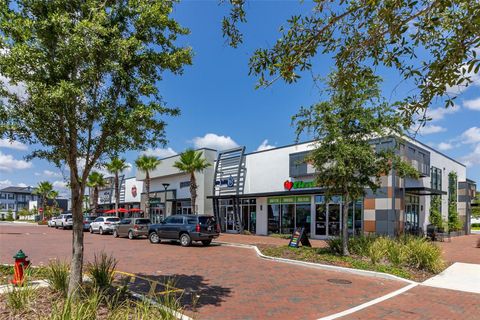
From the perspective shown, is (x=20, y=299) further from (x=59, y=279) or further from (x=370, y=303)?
(x=370, y=303)

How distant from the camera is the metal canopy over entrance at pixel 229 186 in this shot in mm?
31172

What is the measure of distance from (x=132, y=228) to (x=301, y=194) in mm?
12428

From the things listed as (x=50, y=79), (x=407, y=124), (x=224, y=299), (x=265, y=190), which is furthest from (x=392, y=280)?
(x=265, y=190)

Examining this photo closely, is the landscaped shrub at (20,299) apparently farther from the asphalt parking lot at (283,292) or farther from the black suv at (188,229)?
the black suv at (188,229)

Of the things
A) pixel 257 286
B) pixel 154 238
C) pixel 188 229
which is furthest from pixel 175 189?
pixel 257 286

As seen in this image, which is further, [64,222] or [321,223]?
[64,222]

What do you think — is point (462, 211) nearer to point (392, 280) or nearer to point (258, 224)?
point (258, 224)

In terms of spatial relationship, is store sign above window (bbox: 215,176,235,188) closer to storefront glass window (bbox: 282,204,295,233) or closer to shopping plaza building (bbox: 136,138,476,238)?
shopping plaza building (bbox: 136,138,476,238)

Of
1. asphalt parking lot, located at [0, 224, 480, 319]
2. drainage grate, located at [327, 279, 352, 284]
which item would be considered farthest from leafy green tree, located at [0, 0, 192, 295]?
drainage grate, located at [327, 279, 352, 284]

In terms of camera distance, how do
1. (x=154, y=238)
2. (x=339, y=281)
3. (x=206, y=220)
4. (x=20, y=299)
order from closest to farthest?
(x=20, y=299), (x=339, y=281), (x=206, y=220), (x=154, y=238)

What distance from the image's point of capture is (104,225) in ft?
105

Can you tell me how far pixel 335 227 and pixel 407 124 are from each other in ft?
65.5

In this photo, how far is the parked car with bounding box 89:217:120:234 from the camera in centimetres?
3170

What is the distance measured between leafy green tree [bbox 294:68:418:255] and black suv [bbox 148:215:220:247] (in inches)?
356
